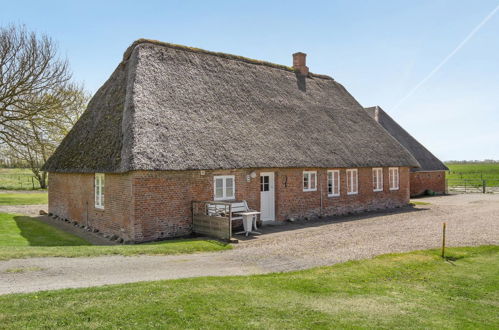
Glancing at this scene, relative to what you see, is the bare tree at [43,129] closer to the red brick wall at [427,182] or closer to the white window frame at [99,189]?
the white window frame at [99,189]

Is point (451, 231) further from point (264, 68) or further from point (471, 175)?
point (471, 175)

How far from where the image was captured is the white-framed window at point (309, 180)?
19.3 meters

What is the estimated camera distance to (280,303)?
287 inches

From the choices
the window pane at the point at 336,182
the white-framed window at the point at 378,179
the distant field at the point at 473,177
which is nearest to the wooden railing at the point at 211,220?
the window pane at the point at 336,182

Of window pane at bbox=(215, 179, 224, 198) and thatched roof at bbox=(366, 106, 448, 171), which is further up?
thatched roof at bbox=(366, 106, 448, 171)

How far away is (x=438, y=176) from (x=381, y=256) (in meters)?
26.5

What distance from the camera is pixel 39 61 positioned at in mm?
23297

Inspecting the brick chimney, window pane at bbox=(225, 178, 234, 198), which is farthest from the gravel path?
the brick chimney

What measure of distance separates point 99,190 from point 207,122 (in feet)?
17.0

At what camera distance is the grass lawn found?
1107 cm

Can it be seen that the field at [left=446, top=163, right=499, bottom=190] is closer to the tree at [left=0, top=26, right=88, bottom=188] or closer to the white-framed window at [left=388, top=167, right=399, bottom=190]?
the white-framed window at [left=388, top=167, right=399, bottom=190]

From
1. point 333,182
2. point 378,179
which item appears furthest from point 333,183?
point 378,179

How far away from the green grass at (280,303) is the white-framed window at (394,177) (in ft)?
49.0

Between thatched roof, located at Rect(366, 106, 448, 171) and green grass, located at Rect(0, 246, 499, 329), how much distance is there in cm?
2582
